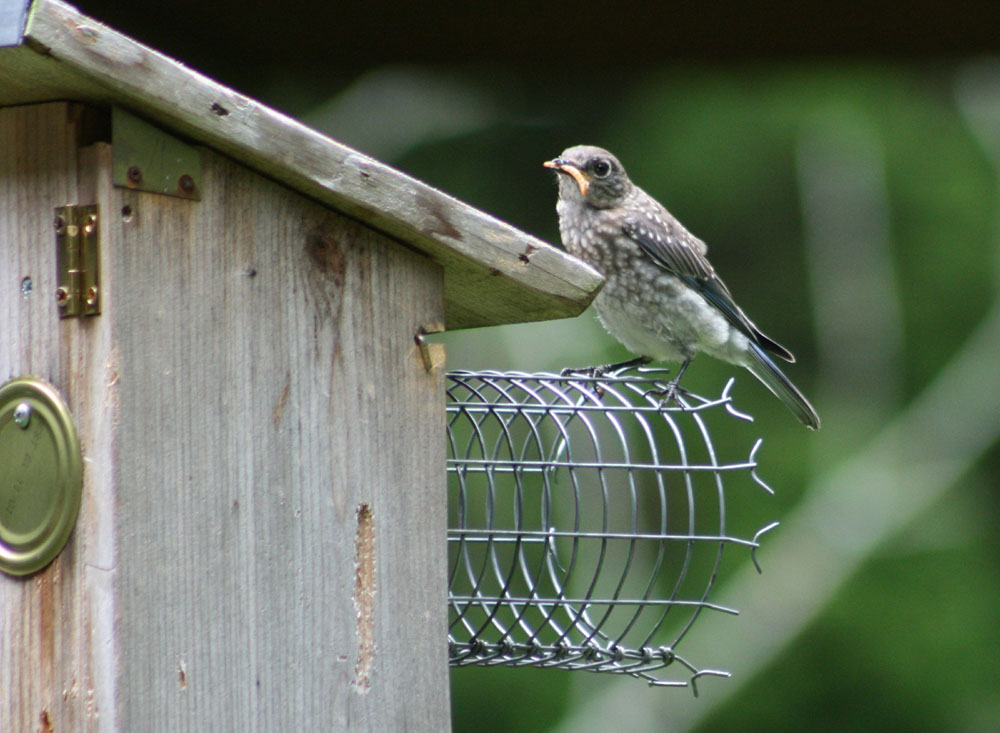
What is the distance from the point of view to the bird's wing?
443 centimetres

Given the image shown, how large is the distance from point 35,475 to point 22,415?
0.30 feet

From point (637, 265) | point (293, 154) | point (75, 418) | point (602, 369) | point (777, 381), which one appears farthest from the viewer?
point (777, 381)

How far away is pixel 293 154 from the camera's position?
7.06ft

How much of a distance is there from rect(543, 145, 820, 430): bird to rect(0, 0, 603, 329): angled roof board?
1.67m

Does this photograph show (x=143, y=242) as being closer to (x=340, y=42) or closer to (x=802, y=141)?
(x=340, y=42)

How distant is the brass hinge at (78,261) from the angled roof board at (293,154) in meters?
0.16

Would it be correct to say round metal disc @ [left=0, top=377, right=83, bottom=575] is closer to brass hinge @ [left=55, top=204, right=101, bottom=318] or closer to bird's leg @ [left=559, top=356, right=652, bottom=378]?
brass hinge @ [left=55, top=204, right=101, bottom=318]

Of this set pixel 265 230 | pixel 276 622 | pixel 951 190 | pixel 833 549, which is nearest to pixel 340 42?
pixel 265 230

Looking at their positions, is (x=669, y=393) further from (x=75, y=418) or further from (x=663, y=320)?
(x=75, y=418)

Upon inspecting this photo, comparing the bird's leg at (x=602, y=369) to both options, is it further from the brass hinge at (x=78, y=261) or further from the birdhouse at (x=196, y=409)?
the brass hinge at (x=78, y=261)

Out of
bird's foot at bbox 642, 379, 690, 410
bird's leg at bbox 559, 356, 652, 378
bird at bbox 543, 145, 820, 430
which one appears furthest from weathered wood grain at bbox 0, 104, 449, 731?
bird at bbox 543, 145, 820, 430

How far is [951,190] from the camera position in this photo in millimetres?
8141

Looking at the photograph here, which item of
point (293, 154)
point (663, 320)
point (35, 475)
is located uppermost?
point (663, 320)

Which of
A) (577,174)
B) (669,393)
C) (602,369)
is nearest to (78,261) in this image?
(669,393)
